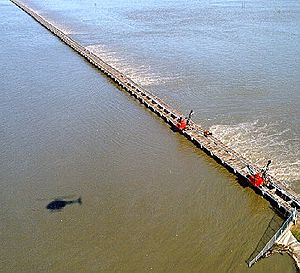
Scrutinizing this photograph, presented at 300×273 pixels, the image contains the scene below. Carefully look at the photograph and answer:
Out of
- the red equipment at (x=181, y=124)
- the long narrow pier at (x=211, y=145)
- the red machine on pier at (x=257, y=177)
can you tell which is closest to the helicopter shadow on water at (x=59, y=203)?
the long narrow pier at (x=211, y=145)

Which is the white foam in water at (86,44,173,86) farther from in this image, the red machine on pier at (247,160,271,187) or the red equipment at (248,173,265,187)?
the red equipment at (248,173,265,187)

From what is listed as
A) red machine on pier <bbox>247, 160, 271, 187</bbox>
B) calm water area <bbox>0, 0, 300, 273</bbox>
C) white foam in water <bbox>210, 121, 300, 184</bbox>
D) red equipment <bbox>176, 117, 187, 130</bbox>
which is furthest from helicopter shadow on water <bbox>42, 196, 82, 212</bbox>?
white foam in water <bbox>210, 121, 300, 184</bbox>

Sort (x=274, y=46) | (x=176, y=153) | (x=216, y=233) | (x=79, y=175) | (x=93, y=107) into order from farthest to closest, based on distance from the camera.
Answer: (x=274, y=46) → (x=93, y=107) → (x=176, y=153) → (x=79, y=175) → (x=216, y=233)

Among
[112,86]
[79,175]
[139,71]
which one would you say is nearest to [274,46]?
[139,71]

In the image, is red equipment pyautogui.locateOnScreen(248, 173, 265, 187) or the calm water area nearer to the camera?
the calm water area

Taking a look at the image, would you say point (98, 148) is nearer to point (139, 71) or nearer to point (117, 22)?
point (139, 71)
